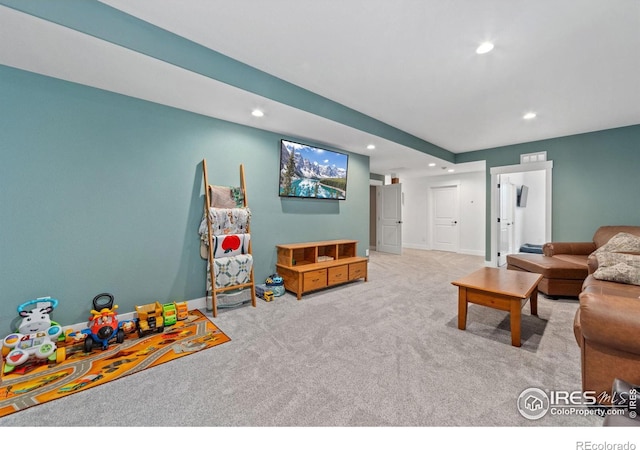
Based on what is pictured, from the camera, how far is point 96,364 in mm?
2006

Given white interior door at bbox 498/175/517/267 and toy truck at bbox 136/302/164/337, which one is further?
white interior door at bbox 498/175/517/267

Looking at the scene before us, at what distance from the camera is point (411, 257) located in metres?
6.73

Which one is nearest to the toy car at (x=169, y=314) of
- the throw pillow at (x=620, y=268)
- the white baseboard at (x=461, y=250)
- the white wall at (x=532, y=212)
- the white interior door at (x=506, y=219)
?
the throw pillow at (x=620, y=268)

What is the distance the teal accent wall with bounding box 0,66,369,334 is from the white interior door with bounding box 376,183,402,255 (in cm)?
472

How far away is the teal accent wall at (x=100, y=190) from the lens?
221 cm

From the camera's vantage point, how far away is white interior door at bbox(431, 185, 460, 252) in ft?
25.0

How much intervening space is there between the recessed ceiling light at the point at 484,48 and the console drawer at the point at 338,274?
2.94 m

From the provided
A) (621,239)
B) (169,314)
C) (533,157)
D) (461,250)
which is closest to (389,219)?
(461,250)

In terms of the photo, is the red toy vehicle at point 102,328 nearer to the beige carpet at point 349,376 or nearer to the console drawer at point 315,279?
the beige carpet at point 349,376

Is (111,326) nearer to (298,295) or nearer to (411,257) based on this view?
(298,295)

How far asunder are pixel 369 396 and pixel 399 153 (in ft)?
14.7

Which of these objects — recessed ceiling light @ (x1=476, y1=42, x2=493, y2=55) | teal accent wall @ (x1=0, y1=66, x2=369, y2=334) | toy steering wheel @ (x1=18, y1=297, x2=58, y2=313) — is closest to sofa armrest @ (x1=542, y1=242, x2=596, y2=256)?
recessed ceiling light @ (x1=476, y1=42, x2=493, y2=55)

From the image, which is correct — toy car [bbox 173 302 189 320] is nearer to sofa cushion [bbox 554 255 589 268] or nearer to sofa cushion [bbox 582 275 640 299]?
sofa cushion [bbox 582 275 640 299]

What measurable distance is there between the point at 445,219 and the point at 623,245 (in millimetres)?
4759
